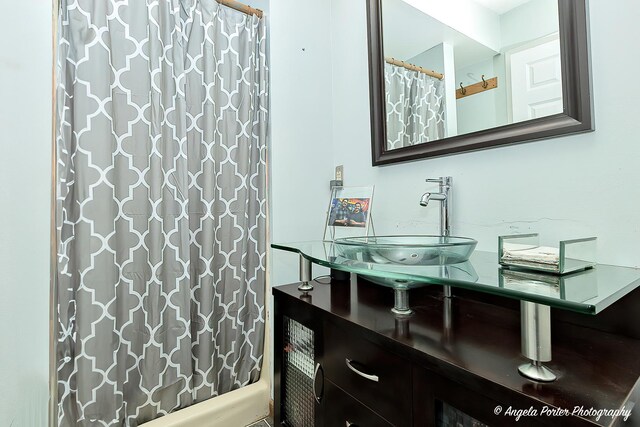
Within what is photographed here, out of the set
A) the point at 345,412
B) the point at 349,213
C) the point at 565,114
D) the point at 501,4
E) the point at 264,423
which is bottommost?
the point at 264,423

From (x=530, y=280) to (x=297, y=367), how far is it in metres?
0.74

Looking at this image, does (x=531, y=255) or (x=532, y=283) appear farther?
(x=531, y=255)

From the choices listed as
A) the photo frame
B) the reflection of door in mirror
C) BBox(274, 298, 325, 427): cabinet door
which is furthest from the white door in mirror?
BBox(274, 298, 325, 427): cabinet door

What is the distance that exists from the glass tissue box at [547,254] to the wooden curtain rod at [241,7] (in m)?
1.54

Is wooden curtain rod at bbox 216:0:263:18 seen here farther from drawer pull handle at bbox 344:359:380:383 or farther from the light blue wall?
drawer pull handle at bbox 344:359:380:383

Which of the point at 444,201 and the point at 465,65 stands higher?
the point at 465,65

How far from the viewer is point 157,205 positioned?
4.25 feet

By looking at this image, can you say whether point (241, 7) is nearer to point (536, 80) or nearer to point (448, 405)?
point (536, 80)

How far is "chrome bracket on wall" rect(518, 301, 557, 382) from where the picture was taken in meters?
0.50

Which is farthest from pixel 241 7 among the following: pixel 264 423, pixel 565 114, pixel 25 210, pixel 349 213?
pixel 264 423

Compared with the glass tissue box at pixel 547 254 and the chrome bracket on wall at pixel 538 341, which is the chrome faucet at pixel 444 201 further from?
the chrome bracket on wall at pixel 538 341

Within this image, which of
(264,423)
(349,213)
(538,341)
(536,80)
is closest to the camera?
(538,341)

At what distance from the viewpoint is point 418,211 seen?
1183 mm

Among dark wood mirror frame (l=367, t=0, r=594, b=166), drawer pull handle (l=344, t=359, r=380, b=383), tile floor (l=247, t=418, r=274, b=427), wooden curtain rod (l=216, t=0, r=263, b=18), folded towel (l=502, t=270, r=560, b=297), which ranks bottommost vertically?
tile floor (l=247, t=418, r=274, b=427)
